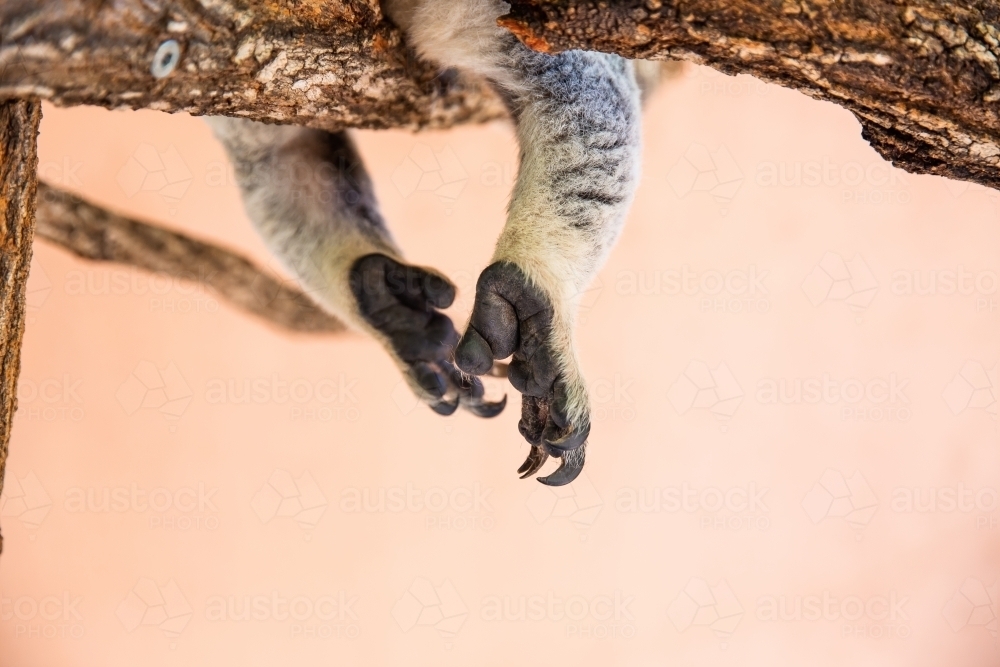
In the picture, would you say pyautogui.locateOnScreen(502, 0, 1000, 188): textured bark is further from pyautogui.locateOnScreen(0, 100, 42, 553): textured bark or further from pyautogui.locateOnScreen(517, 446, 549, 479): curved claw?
pyautogui.locateOnScreen(517, 446, 549, 479): curved claw

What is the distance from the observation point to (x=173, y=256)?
2.03 m

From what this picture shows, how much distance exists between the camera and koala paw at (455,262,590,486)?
125 centimetres

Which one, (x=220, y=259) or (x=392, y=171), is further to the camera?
(x=392, y=171)

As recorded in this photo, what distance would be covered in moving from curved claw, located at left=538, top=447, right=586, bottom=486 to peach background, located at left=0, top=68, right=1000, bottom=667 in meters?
1.60

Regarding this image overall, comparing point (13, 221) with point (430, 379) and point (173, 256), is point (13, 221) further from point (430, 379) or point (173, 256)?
point (173, 256)

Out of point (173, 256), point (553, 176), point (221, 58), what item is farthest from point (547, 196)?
point (173, 256)

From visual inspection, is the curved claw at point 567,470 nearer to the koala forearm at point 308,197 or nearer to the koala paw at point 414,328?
the koala paw at point 414,328

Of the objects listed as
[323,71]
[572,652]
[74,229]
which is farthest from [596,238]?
[572,652]

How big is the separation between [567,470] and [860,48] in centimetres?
74

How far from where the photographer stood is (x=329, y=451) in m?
3.22

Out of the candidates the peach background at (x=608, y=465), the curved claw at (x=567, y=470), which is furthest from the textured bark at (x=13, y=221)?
the peach background at (x=608, y=465)

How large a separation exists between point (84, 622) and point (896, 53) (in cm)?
329

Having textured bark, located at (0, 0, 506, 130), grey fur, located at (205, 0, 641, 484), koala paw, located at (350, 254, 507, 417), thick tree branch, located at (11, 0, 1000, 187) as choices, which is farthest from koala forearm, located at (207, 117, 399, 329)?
thick tree branch, located at (11, 0, 1000, 187)

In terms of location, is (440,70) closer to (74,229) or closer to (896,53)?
(896,53)
